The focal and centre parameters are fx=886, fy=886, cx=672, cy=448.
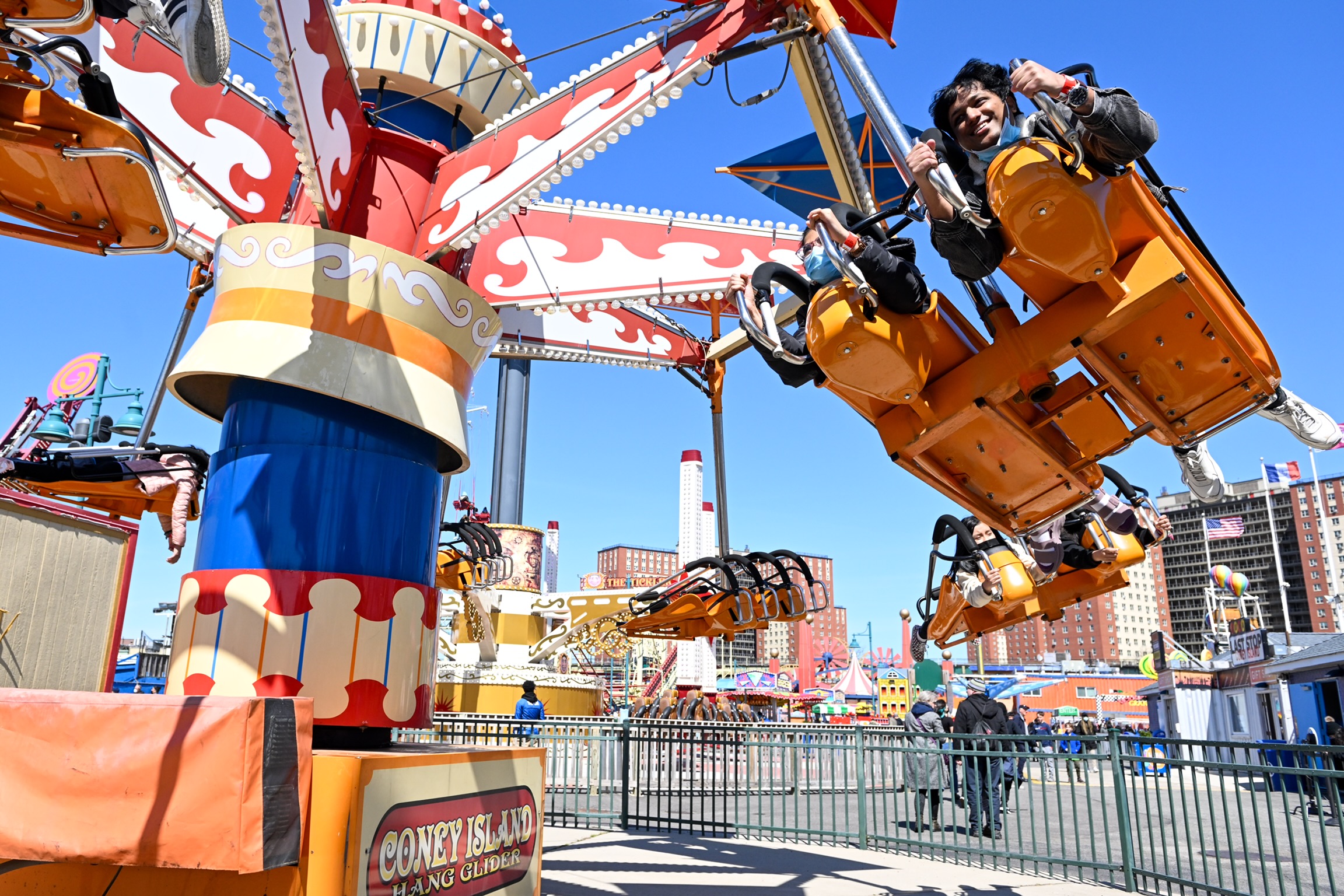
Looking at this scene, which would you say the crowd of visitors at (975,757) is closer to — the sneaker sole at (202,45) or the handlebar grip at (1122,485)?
the handlebar grip at (1122,485)

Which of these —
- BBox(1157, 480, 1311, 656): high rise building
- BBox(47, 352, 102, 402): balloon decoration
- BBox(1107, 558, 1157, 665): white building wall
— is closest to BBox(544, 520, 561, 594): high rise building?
BBox(47, 352, 102, 402): balloon decoration

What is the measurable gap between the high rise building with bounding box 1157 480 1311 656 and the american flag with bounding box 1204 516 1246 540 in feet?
160

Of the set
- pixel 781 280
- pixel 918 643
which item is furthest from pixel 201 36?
pixel 918 643

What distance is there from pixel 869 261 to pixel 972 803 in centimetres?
929

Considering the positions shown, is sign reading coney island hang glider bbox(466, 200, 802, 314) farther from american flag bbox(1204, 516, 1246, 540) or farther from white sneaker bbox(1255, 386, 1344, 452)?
american flag bbox(1204, 516, 1246, 540)

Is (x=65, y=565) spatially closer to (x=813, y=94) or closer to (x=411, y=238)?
(x=411, y=238)

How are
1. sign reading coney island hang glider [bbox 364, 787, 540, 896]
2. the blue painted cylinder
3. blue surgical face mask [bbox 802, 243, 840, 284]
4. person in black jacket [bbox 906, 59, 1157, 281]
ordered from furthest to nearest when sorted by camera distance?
the blue painted cylinder, blue surgical face mask [bbox 802, 243, 840, 284], sign reading coney island hang glider [bbox 364, 787, 540, 896], person in black jacket [bbox 906, 59, 1157, 281]

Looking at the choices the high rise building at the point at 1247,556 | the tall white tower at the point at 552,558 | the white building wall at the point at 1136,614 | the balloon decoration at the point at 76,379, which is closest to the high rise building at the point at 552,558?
the tall white tower at the point at 552,558

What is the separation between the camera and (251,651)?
4125 millimetres

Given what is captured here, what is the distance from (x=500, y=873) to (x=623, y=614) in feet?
47.1

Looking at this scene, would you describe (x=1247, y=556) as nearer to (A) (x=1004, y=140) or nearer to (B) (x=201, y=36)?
(A) (x=1004, y=140)

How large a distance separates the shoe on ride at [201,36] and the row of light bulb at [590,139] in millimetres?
1905

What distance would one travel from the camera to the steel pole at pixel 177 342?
20.1 feet

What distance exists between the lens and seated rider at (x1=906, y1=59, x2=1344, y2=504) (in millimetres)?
3125
